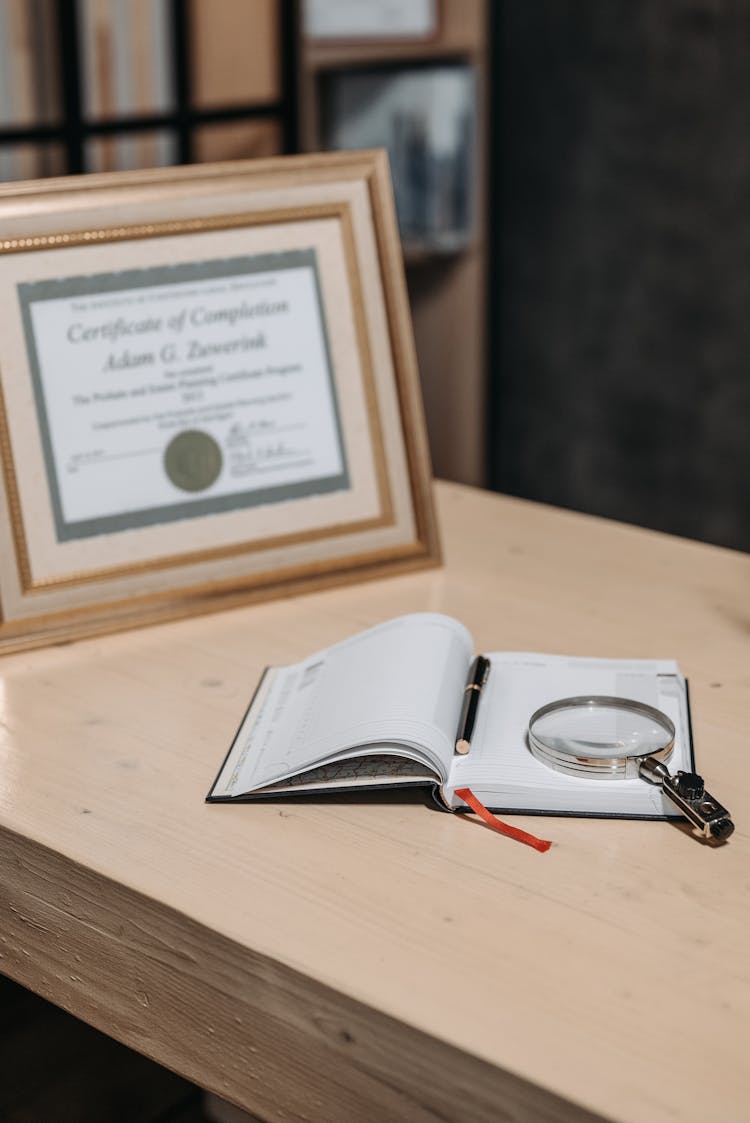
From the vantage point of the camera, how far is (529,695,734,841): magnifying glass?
84cm

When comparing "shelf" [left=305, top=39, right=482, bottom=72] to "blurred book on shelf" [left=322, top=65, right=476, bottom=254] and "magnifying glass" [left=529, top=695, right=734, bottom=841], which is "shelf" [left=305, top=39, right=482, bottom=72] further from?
"magnifying glass" [left=529, top=695, right=734, bottom=841]

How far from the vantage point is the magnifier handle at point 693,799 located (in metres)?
0.82

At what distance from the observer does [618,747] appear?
91cm

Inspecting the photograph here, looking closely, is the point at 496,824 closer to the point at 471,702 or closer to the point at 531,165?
the point at 471,702

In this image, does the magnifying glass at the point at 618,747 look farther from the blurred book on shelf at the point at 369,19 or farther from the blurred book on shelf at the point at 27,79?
the blurred book on shelf at the point at 369,19

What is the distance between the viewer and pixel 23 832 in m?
0.85

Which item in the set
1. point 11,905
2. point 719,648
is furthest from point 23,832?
point 719,648

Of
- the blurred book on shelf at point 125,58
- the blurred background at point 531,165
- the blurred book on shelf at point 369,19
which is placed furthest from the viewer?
the blurred book on shelf at point 369,19

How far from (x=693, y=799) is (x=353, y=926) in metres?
0.25

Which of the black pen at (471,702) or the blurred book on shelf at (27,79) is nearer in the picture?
the black pen at (471,702)

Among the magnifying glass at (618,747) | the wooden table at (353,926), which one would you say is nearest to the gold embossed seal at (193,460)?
the wooden table at (353,926)

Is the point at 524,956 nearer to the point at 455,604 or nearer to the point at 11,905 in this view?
the point at 11,905

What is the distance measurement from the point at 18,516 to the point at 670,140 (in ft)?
6.57

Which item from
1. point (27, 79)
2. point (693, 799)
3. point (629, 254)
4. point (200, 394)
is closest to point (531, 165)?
point (629, 254)
